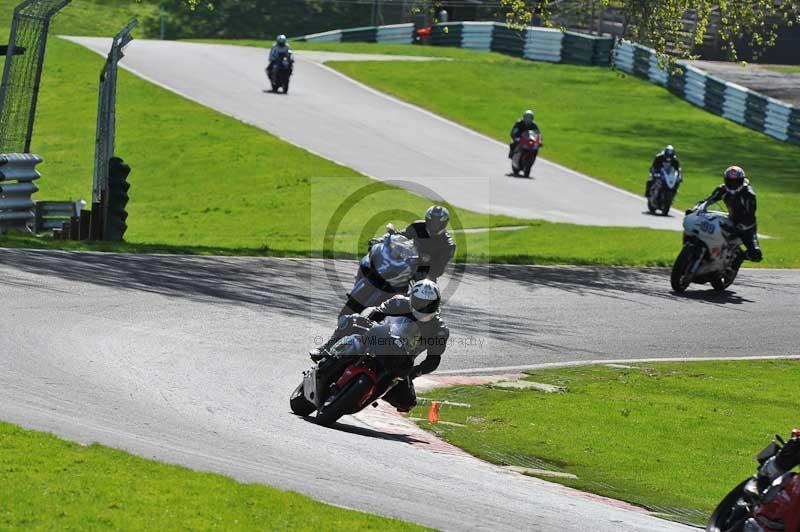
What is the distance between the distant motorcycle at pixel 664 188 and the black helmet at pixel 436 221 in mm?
19321

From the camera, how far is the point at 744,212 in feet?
71.3

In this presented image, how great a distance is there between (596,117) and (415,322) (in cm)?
3522

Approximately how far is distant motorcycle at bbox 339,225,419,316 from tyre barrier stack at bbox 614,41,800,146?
30.6 metres

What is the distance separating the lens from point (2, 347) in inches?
514

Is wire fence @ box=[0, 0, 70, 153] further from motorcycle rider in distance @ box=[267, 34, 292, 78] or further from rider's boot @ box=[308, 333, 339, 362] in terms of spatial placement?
motorcycle rider in distance @ box=[267, 34, 292, 78]

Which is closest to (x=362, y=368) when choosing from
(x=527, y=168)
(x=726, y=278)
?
(x=726, y=278)

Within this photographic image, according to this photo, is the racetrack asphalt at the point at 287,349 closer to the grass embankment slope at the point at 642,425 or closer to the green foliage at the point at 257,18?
the grass embankment slope at the point at 642,425

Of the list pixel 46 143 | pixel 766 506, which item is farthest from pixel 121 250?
pixel 46 143

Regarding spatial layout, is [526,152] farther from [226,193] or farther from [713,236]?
[713,236]

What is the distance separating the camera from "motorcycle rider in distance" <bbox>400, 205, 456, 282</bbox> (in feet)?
44.1

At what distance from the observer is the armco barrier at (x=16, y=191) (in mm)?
22625

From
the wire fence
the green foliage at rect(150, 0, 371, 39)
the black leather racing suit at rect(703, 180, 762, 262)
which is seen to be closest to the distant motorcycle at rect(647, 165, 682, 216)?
the black leather racing suit at rect(703, 180, 762, 262)

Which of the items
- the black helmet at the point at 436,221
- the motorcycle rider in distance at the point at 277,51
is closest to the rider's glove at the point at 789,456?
the black helmet at the point at 436,221

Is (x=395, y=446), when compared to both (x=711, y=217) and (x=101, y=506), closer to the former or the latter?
(x=101, y=506)
